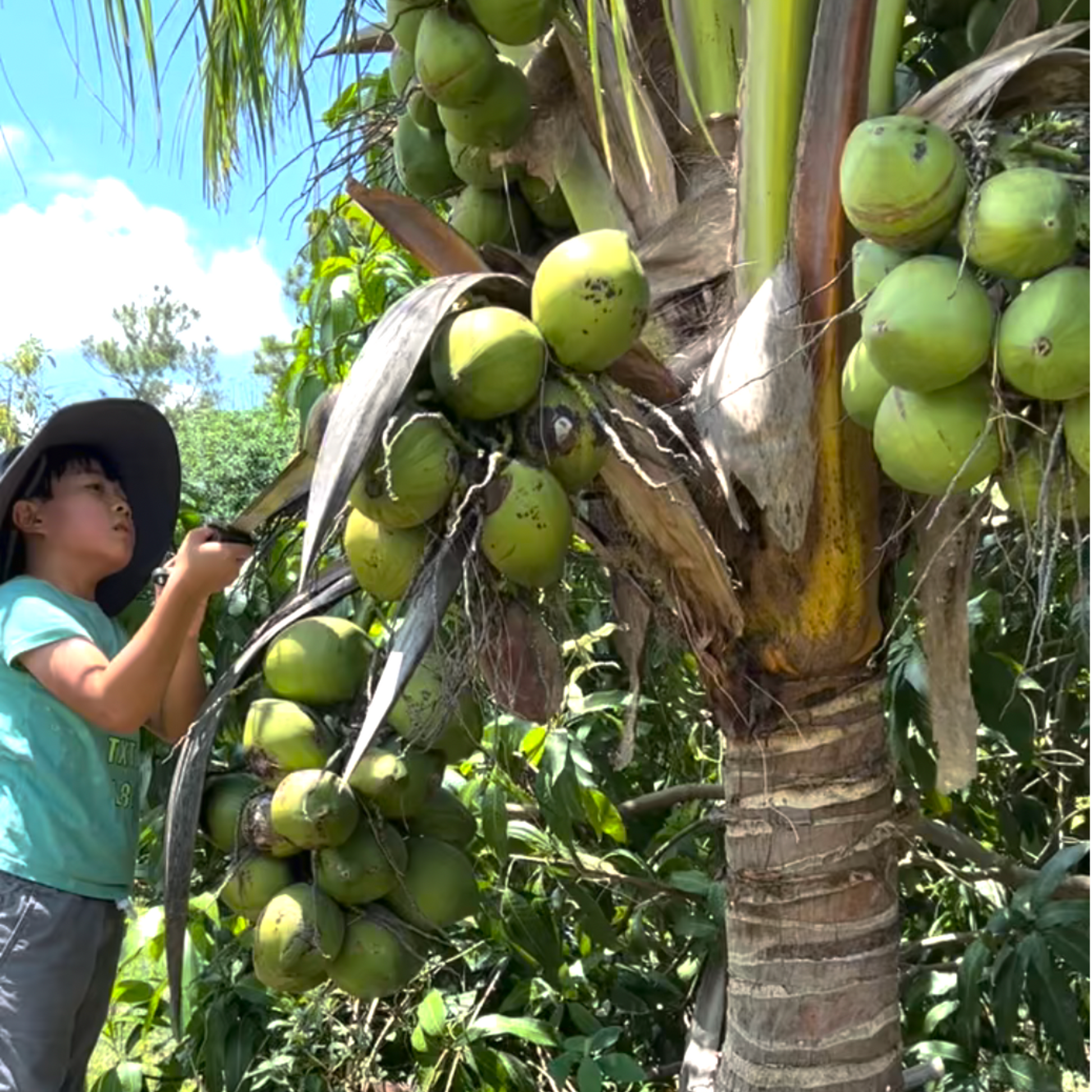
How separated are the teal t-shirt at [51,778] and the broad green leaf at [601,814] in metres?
0.83

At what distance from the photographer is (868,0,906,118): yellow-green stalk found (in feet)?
4.42

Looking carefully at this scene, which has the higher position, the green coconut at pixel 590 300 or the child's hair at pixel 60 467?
the child's hair at pixel 60 467

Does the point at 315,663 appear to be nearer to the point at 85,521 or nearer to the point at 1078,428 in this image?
the point at 85,521

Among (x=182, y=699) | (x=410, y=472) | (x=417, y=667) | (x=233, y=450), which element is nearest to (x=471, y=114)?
(x=410, y=472)

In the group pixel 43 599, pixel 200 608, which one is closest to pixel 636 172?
pixel 200 608

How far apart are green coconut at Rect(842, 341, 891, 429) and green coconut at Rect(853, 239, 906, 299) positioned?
5 centimetres

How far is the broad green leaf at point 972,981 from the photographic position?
7.09 feet

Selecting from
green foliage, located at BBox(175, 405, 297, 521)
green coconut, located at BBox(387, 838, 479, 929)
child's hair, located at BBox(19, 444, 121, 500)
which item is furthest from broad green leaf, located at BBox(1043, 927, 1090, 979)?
green foliage, located at BBox(175, 405, 297, 521)

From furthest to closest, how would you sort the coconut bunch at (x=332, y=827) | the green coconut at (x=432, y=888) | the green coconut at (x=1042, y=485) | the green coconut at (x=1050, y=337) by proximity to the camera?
the green coconut at (x=432, y=888)
the coconut bunch at (x=332, y=827)
the green coconut at (x=1042, y=485)
the green coconut at (x=1050, y=337)

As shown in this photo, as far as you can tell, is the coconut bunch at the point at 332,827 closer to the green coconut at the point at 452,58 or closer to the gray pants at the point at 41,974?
the gray pants at the point at 41,974

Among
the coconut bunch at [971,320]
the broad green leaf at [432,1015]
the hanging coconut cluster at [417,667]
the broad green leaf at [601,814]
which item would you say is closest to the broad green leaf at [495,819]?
the broad green leaf at [601,814]

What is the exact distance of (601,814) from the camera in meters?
2.46

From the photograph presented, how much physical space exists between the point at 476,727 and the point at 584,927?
3.38 ft

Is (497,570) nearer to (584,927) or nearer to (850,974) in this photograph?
(850,974)
